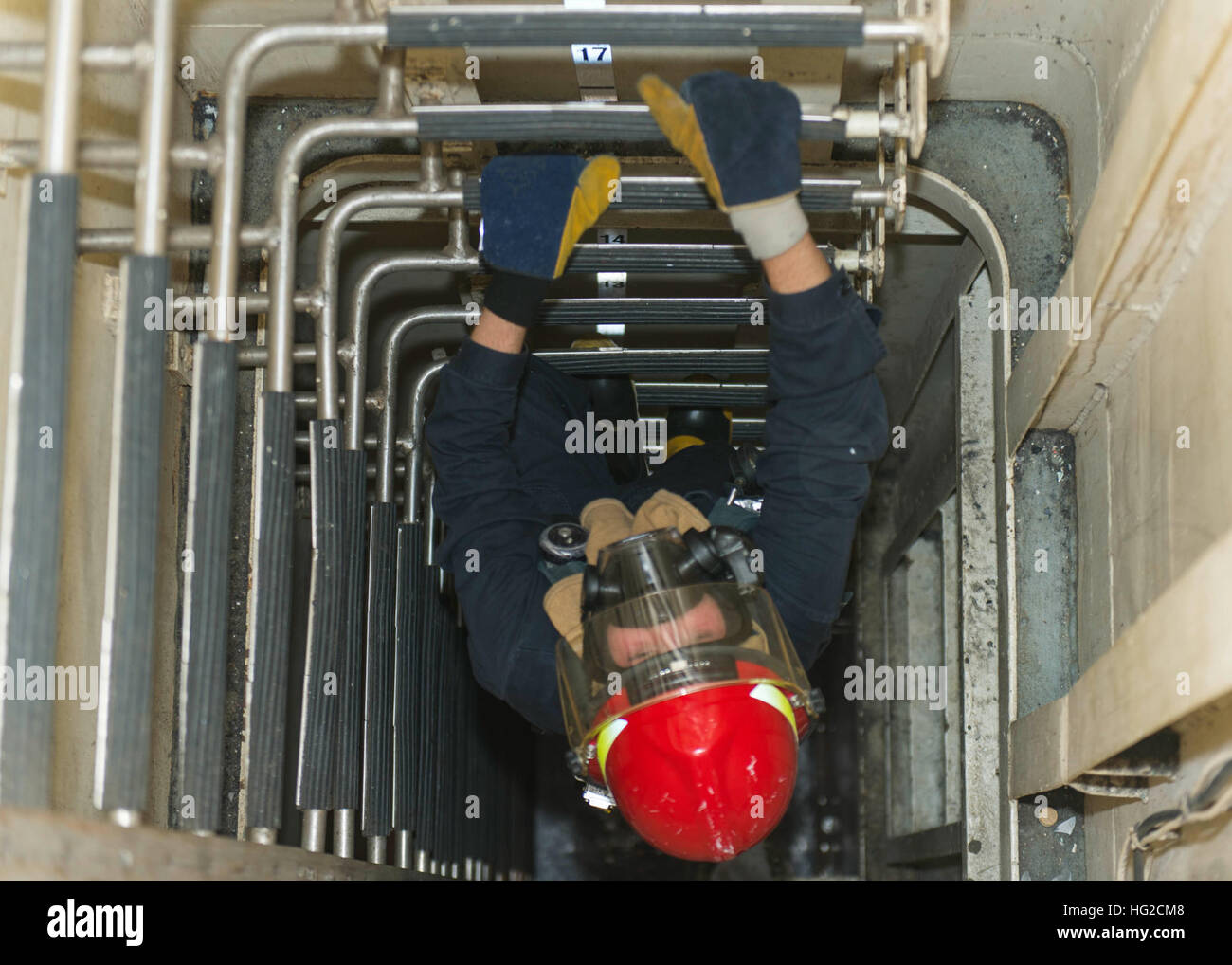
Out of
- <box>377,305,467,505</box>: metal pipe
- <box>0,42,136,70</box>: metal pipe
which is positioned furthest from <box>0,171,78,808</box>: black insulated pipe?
<box>377,305,467,505</box>: metal pipe

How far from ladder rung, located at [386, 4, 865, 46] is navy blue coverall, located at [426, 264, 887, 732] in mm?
445

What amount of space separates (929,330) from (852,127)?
2.29 m

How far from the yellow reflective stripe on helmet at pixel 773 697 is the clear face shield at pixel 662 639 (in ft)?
0.04

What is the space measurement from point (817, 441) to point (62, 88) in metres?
1.40

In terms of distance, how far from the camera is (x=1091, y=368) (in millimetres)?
2262

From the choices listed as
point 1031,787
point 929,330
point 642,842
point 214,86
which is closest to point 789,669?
point 1031,787

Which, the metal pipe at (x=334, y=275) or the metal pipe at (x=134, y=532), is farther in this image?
the metal pipe at (x=334, y=275)

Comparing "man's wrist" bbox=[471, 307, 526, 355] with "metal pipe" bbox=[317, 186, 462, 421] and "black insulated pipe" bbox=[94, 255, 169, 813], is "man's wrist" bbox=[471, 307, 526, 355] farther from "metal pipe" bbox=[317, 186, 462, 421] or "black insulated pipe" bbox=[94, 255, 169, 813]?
"black insulated pipe" bbox=[94, 255, 169, 813]

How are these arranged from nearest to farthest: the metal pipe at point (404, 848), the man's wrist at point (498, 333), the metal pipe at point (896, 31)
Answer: the metal pipe at point (896, 31) < the man's wrist at point (498, 333) < the metal pipe at point (404, 848)

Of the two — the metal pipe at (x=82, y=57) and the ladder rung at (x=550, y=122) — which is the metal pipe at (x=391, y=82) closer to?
the ladder rung at (x=550, y=122)

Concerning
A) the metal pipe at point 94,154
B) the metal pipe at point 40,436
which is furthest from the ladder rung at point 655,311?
the metal pipe at point 40,436

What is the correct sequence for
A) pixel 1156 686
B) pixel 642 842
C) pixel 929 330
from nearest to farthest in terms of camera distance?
1. pixel 1156 686
2. pixel 929 330
3. pixel 642 842

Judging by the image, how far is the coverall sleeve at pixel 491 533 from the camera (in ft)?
8.17

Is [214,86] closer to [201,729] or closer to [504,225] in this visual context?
[504,225]
